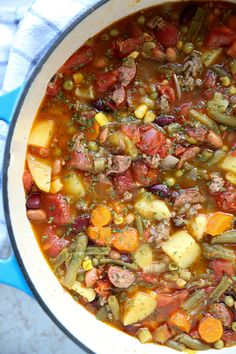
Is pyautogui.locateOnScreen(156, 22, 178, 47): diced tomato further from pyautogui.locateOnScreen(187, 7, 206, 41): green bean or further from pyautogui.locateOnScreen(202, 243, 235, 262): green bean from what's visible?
pyautogui.locateOnScreen(202, 243, 235, 262): green bean

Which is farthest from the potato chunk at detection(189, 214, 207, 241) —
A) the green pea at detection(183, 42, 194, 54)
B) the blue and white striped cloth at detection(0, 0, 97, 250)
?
the blue and white striped cloth at detection(0, 0, 97, 250)

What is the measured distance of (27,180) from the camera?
4.64 metres

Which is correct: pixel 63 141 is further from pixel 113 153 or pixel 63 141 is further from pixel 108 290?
pixel 108 290

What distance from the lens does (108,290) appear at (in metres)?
4.89

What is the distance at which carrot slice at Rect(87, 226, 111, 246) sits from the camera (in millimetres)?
4793

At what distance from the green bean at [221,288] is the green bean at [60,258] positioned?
3.74 ft

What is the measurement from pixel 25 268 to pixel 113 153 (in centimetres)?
104

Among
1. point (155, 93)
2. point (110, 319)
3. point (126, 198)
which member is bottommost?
point (110, 319)

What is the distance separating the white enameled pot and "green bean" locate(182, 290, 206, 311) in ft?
1.21

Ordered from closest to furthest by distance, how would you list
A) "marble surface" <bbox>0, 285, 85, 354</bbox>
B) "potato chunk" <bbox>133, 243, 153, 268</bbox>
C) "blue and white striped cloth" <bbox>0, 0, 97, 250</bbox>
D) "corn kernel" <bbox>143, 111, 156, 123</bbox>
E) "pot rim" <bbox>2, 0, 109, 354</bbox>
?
1. "pot rim" <bbox>2, 0, 109, 354</bbox>
2. "corn kernel" <bbox>143, 111, 156, 123</bbox>
3. "blue and white striped cloth" <bbox>0, 0, 97, 250</bbox>
4. "potato chunk" <bbox>133, 243, 153, 268</bbox>
5. "marble surface" <bbox>0, 285, 85, 354</bbox>

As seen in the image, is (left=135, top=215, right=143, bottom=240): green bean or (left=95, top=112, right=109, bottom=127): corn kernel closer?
(left=95, top=112, right=109, bottom=127): corn kernel

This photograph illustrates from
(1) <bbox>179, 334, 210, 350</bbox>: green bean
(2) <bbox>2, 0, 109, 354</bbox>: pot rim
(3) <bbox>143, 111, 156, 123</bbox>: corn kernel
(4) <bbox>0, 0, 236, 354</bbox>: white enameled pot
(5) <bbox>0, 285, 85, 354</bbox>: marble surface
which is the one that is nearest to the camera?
(2) <bbox>2, 0, 109, 354</bbox>: pot rim

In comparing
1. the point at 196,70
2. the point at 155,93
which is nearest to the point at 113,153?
the point at 155,93

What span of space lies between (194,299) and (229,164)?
3.44 feet
